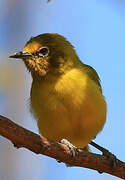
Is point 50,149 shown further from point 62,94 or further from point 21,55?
point 21,55

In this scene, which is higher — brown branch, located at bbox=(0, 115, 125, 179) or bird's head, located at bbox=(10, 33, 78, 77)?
bird's head, located at bbox=(10, 33, 78, 77)

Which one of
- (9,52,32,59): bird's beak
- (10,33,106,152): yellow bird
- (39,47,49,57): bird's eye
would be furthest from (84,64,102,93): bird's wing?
(9,52,32,59): bird's beak

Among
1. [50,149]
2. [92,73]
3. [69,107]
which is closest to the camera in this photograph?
[50,149]

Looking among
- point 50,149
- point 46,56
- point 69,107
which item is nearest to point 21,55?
point 46,56

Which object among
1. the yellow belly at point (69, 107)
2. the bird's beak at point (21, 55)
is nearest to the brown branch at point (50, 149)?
the yellow belly at point (69, 107)

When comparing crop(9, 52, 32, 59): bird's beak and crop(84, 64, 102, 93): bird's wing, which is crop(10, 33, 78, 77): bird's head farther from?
crop(84, 64, 102, 93): bird's wing

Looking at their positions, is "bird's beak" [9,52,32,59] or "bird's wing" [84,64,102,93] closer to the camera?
"bird's beak" [9,52,32,59]
